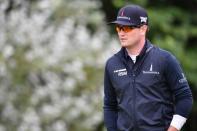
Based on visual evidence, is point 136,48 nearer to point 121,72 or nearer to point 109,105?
point 121,72

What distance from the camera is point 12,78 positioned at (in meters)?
15.7

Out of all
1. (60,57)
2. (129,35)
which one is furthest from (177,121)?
(60,57)

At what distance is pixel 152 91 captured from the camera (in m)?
6.42

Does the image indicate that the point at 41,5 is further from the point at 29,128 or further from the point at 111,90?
the point at 111,90

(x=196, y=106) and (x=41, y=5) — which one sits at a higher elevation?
(x=41, y=5)

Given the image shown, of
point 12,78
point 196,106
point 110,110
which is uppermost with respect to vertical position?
point 110,110

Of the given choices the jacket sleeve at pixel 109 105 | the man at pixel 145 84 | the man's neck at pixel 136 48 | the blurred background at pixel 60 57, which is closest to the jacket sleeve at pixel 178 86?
the man at pixel 145 84

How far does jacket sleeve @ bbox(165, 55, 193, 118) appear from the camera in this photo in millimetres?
6395

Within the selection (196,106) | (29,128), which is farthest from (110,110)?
(196,106)

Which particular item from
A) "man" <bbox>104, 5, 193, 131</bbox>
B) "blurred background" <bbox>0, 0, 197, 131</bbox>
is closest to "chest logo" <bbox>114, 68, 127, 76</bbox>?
"man" <bbox>104, 5, 193, 131</bbox>

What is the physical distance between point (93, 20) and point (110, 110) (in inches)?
443

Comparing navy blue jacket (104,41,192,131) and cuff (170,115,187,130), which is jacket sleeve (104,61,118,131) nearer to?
navy blue jacket (104,41,192,131)

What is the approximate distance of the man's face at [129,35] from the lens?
21.2ft

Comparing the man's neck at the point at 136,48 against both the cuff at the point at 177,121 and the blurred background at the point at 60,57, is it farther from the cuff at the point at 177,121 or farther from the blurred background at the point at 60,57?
the blurred background at the point at 60,57
